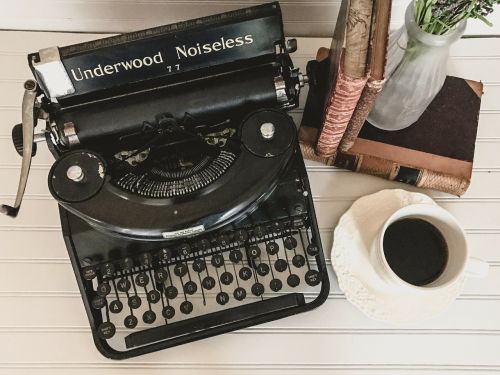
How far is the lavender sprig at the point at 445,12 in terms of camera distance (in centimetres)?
81

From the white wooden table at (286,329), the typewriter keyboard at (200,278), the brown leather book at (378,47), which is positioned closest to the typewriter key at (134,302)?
the typewriter keyboard at (200,278)

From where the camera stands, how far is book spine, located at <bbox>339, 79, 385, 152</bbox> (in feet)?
2.74

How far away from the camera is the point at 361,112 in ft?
3.06

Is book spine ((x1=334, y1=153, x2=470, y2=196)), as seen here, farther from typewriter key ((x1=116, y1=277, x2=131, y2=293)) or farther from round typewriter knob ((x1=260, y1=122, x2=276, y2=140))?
typewriter key ((x1=116, y1=277, x2=131, y2=293))

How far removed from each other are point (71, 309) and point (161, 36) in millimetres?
531

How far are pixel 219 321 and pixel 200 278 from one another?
0.09m

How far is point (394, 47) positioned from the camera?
958 millimetres

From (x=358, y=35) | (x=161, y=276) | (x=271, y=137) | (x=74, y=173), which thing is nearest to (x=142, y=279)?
(x=161, y=276)

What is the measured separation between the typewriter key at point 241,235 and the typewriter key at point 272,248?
0.06 metres

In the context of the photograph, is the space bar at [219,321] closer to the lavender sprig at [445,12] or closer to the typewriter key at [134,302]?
the typewriter key at [134,302]

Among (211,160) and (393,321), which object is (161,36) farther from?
(393,321)

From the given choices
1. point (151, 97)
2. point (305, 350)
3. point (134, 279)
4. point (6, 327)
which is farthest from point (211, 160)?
point (6, 327)

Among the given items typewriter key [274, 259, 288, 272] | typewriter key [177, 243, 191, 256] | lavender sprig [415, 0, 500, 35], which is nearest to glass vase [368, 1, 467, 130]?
lavender sprig [415, 0, 500, 35]

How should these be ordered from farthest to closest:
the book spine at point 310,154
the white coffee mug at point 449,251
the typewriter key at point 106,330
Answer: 1. the book spine at point 310,154
2. the typewriter key at point 106,330
3. the white coffee mug at point 449,251
